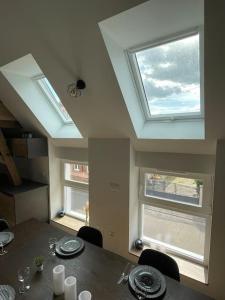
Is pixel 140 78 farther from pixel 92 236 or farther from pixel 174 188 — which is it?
pixel 92 236

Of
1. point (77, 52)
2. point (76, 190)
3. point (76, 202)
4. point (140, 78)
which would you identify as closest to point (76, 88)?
point (77, 52)

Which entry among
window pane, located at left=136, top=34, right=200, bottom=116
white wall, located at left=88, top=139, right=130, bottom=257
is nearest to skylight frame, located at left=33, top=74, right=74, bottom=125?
white wall, located at left=88, top=139, right=130, bottom=257

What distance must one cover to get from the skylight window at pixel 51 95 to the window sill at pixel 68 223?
5.84ft

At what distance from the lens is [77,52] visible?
5.49 ft

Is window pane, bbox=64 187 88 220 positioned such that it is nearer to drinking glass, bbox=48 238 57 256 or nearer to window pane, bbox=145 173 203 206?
window pane, bbox=145 173 203 206

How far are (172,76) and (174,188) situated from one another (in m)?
1.37

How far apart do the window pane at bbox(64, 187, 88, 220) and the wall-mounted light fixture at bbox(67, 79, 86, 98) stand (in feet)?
6.26

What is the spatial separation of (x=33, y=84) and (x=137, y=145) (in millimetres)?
1757

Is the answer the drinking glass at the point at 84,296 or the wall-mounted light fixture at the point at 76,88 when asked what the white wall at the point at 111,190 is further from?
the drinking glass at the point at 84,296

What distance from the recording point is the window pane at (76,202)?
3436mm

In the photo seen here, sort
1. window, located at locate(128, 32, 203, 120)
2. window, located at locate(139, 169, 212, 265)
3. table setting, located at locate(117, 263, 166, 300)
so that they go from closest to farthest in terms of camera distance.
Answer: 1. table setting, located at locate(117, 263, 166, 300)
2. window, located at locate(128, 32, 203, 120)
3. window, located at locate(139, 169, 212, 265)

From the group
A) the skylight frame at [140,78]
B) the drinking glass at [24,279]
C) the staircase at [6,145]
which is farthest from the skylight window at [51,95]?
the drinking glass at [24,279]

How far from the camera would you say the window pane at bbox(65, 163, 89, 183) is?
3316 mm

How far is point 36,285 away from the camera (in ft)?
4.62
